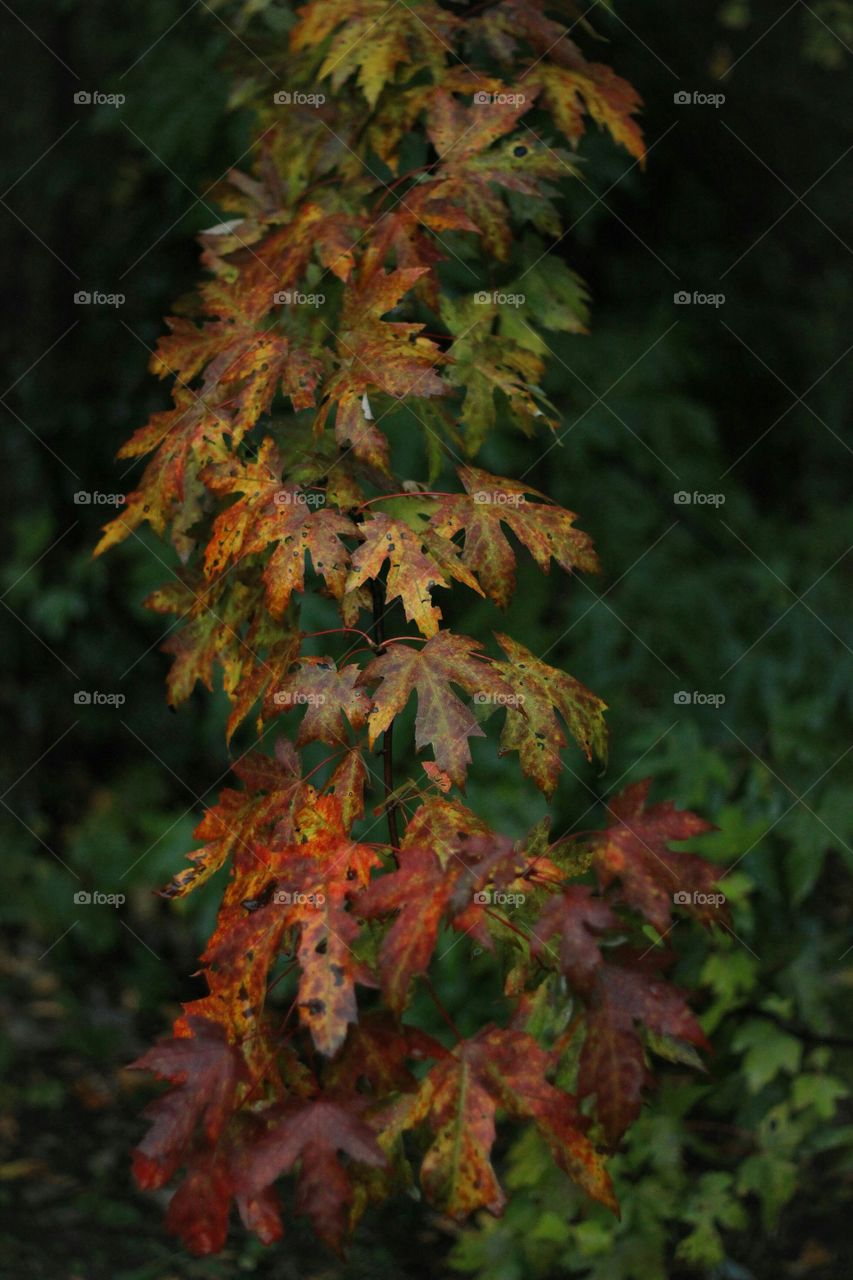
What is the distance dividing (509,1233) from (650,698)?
158 centimetres

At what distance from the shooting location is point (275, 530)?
5.69ft

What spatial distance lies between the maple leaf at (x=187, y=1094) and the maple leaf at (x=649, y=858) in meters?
0.50

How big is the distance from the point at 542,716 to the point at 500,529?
0.88 feet

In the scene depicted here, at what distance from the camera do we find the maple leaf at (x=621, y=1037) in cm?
150

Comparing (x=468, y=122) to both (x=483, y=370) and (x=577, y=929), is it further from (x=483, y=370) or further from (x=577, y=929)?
(x=577, y=929)

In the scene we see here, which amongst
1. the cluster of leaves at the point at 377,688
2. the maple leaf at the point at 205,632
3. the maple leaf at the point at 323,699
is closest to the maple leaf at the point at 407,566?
the cluster of leaves at the point at 377,688

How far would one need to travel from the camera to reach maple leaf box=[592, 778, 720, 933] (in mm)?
1548

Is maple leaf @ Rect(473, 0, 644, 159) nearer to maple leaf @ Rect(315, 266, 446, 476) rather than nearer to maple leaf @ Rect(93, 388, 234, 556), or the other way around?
maple leaf @ Rect(315, 266, 446, 476)

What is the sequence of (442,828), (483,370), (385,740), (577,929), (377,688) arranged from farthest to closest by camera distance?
(483,370), (385,740), (377,688), (442,828), (577,929)

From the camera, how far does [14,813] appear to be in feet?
15.7

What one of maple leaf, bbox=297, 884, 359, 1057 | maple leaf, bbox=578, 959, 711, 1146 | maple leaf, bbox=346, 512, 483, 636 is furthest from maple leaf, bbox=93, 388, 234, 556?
maple leaf, bbox=578, 959, 711, 1146

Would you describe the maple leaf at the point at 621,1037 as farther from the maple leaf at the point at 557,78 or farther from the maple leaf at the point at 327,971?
the maple leaf at the point at 557,78

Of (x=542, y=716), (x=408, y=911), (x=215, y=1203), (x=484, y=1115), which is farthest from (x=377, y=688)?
(x=215, y=1203)

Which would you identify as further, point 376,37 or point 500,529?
point 376,37
